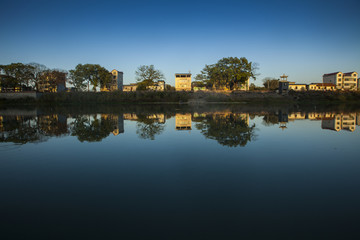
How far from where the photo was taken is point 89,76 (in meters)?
69.2

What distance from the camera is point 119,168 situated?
6.98 meters

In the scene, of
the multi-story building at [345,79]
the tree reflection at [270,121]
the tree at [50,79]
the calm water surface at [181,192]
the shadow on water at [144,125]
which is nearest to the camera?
the calm water surface at [181,192]

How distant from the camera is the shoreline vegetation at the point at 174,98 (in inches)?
2104

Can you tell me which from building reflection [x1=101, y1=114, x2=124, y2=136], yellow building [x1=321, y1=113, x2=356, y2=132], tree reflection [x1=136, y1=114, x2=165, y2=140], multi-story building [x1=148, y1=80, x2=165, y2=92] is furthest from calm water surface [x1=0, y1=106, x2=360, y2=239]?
multi-story building [x1=148, y1=80, x2=165, y2=92]

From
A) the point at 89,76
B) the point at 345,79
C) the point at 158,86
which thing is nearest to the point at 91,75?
the point at 89,76

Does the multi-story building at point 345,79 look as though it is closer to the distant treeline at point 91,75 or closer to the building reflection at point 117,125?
the distant treeline at point 91,75

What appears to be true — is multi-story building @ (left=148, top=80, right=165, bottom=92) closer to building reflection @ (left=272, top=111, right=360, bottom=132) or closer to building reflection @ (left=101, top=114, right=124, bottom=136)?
building reflection @ (left=101, top=114, right=124, bottom=136)

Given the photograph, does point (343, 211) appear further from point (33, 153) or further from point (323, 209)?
point (33, 153)

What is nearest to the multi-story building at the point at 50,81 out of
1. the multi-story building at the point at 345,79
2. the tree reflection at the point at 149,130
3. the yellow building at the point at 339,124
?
the tree reflection at the point at 149,130

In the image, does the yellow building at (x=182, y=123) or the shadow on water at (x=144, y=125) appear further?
the yellow building at (x=182, y=123)

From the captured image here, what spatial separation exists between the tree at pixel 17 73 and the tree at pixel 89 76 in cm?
1204

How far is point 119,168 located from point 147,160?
117 cm

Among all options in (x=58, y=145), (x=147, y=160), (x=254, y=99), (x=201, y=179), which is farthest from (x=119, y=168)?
(x=254, y=99)

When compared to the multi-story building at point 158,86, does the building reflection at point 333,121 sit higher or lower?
lower
